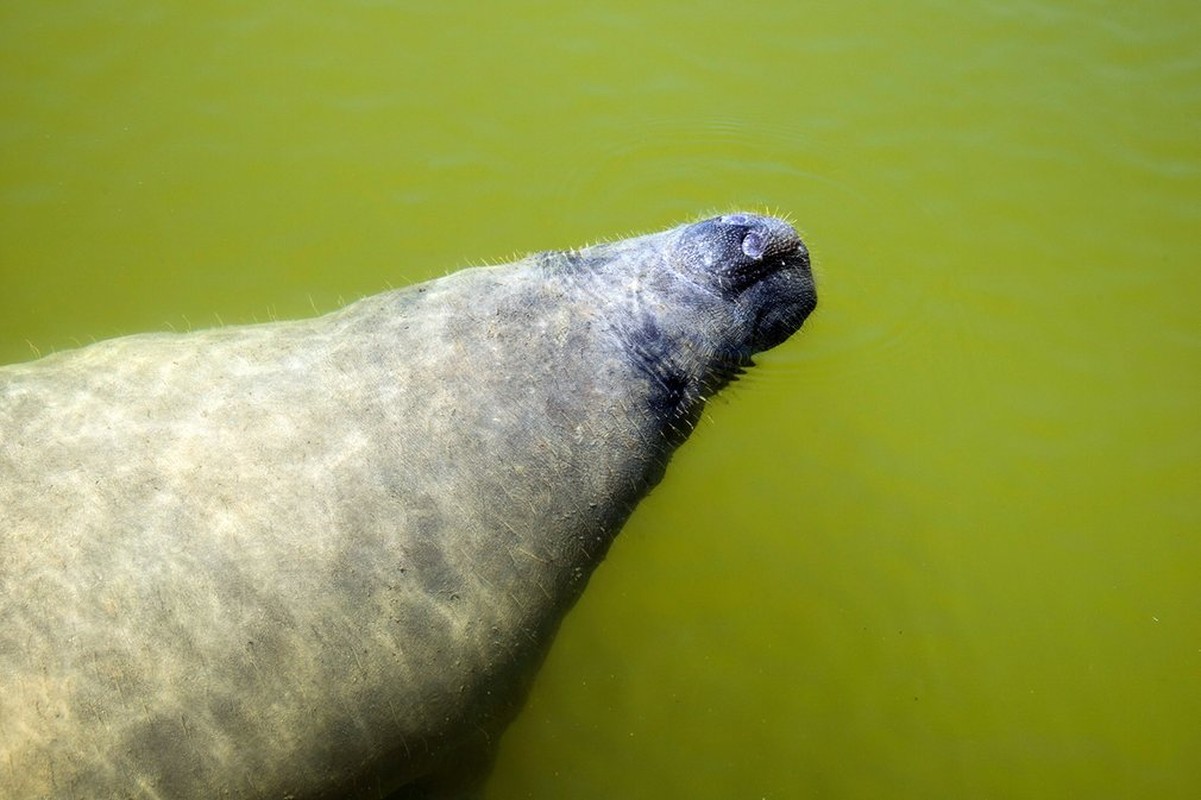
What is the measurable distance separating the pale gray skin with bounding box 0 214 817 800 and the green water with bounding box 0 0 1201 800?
108cm

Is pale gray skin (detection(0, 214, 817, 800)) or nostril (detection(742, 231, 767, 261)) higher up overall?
nostril (detection(742, 231, 767, 261))

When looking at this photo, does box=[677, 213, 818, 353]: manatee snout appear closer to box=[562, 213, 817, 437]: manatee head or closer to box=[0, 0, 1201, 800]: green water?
box=[562, 213, 817, 437]: manatee head

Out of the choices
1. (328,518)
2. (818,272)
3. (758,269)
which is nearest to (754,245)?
(758,269)

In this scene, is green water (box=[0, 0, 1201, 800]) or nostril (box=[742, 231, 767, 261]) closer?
nostril (box=[742, 231, 767, 261])

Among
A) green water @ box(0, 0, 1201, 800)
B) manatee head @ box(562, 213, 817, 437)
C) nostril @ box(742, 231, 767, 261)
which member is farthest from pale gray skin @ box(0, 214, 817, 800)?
green water @ box(0, 0, 1201, 800)

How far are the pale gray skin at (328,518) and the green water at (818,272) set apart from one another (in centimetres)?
108

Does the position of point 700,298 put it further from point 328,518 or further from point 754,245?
point 328,518

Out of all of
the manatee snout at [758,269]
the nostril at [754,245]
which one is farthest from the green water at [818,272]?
the nostril at [754,245]

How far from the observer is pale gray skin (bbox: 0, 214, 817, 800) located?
2596 mm

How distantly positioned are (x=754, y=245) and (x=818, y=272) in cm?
160

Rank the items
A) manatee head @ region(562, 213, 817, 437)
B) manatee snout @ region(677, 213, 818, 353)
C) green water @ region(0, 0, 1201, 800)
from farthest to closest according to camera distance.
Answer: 1. green water @ region(0, 0, 1201, 800)
2. manatee snout @ region(677, 213, 818, 353)
3. manatee head @ region(562, 213, 817, 437)

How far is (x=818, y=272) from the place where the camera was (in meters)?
5.20

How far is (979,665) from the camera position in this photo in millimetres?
4301

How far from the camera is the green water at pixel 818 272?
416 centimetres
